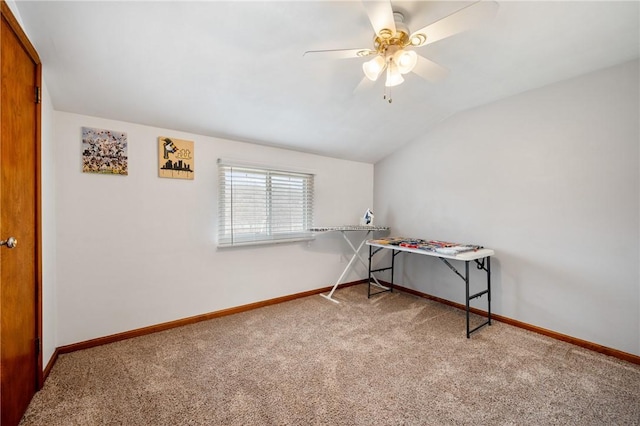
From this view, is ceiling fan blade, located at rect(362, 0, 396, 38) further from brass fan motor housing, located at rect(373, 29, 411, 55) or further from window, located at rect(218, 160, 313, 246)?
window, located at rect(218, 160, 313, 246)

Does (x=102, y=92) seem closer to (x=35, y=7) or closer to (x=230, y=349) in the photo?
(x=35, y=7)

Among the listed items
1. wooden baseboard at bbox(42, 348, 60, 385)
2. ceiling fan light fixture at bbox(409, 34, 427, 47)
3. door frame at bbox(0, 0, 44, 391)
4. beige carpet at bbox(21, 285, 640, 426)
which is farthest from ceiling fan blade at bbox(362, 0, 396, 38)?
wooden baseboard at bbox(42, 348, 60, 385)

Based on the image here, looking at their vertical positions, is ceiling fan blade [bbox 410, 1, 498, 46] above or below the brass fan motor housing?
below

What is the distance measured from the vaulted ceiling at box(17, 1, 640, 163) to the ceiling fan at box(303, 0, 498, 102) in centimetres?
23

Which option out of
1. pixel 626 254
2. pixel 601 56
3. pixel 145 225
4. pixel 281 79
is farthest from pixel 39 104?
pixel 626 254

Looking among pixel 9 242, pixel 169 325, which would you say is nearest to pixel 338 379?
pixel 169 325

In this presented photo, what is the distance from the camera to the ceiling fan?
1205mm

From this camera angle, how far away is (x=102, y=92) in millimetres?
1946

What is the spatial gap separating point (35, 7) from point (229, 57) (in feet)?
3.07

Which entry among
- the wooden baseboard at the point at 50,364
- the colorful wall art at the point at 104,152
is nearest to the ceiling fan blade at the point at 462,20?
the colorful wall art at the point at 104,152

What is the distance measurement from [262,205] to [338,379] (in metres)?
1.91

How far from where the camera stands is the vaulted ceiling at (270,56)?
1504 mm

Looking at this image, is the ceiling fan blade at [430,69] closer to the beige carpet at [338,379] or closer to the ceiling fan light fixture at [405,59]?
the ceiling fan light fixture at [405,59]

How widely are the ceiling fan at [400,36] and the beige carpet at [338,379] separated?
1949mm
